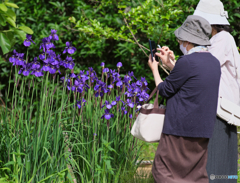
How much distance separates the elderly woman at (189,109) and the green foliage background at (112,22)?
1973mm

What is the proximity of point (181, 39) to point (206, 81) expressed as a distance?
0.33m

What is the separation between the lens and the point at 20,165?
2.02 metres

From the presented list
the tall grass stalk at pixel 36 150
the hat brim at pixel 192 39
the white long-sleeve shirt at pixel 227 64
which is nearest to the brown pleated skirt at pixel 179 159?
the white long-sleeve shirt at pixel 227 64

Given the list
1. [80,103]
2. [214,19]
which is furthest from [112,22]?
[214,19]

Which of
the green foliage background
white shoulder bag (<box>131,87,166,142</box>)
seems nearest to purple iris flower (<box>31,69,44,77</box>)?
white shoulder bag (<box>131,87,166,142</box>)

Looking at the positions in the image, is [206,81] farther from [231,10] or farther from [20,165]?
Answer: [231,10]

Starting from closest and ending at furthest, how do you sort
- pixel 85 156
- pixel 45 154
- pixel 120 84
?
pixel 45 154
pixel 85 156
pixel 120 84

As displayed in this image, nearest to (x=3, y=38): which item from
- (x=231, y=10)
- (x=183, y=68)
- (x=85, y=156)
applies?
(x=85, y=156)

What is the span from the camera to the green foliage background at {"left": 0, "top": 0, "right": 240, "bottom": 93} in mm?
3729

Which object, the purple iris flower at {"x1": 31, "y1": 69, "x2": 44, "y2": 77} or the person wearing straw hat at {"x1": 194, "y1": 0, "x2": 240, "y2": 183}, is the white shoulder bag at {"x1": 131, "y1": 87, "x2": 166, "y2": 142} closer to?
the person wearing straw hat at {"x1": 194, "y1": 0, "x2": 240, "y2": 183}

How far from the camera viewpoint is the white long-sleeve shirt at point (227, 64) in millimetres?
Result: 1896

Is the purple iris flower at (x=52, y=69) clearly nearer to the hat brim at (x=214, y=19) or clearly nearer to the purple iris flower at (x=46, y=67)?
the purple iris flower at (x=46, y=67)

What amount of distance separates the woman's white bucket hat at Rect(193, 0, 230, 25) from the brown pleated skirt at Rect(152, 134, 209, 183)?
2.92ft

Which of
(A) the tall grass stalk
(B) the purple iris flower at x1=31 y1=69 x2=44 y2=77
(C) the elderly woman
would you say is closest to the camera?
(C) the elderly woman
